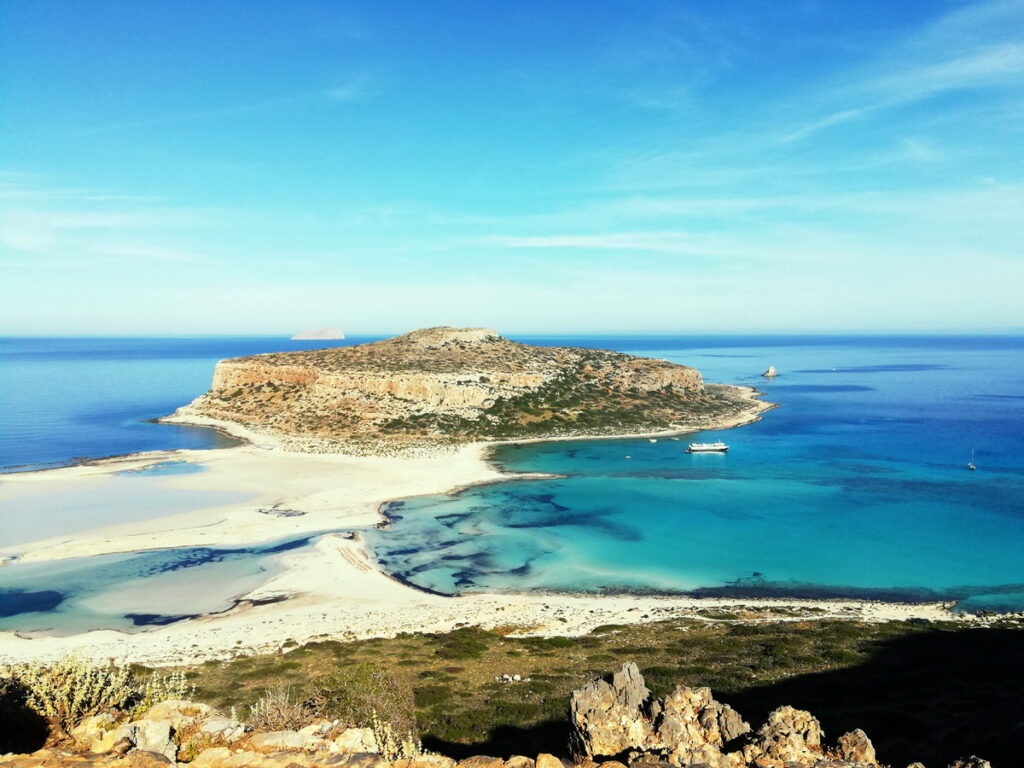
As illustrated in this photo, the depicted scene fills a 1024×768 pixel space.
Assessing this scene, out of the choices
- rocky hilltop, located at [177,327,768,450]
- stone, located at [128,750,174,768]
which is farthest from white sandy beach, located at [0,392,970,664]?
rocky hilltop, located at [177,327,768,450]

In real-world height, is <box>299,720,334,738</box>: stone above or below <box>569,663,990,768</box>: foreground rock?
below

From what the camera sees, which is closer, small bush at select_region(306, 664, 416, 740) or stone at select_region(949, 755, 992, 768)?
stone at select_region(949, 755, 992, 768)

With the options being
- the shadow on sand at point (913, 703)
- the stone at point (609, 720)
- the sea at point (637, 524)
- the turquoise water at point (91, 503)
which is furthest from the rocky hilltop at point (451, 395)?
the stone at point (609, 720)

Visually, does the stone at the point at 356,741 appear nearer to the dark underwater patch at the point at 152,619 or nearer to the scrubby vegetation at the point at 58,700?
the scrubby vegetation at the point at 58,700

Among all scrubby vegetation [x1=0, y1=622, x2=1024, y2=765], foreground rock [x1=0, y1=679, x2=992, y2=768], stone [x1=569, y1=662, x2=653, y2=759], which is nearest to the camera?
foreground rock [x1=0, y1=679, x2=992, y2=768]

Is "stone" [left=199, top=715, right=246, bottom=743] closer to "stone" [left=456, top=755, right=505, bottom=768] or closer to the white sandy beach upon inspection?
"stone" [left=456, top=755, right=505, bottom=768]

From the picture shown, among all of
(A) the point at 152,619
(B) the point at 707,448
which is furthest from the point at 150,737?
(B) the point at 707,448
